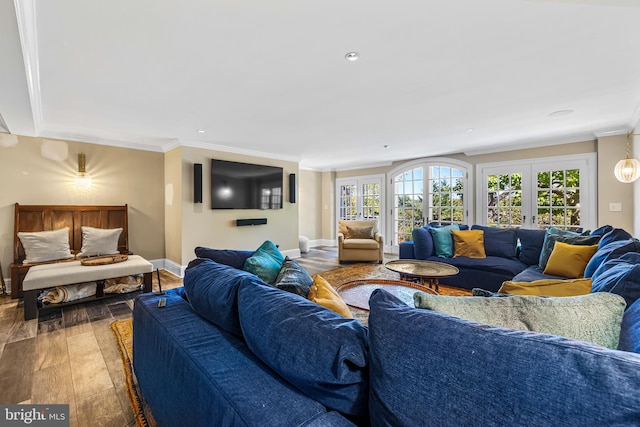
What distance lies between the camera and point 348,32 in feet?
6.11

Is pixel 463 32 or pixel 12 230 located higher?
pixel 463 32

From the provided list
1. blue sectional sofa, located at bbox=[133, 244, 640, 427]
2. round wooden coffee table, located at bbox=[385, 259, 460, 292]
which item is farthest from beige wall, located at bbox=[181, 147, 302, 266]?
blue sectional sofa, located at bbox=[133, 244, 640, 427]

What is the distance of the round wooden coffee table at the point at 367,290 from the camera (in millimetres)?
2207

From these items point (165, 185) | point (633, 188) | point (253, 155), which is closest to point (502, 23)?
point (633, 188)

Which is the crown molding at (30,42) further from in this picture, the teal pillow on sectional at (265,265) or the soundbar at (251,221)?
the soundbar at (251,221)

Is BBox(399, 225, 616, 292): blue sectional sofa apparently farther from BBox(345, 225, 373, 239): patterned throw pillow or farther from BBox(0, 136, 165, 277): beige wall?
BBox(0, 136, 165, 277): beige wall

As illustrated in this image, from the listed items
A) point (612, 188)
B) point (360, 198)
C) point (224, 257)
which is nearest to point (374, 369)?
point (224, 257)

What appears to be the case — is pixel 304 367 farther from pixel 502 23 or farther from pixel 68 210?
pixel 68 210

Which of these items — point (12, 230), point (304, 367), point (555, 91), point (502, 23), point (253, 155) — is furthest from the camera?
point (253, 155)

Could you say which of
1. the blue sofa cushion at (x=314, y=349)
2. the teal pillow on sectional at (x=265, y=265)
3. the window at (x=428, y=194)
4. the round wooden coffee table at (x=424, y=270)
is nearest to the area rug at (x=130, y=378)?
the teal pillow on sectional at (x=265, y=265)

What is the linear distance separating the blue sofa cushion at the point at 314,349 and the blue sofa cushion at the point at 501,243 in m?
3.90

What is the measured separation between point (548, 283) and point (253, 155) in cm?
516

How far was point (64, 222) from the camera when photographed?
420 centimetres

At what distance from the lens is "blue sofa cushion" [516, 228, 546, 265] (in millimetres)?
3693
